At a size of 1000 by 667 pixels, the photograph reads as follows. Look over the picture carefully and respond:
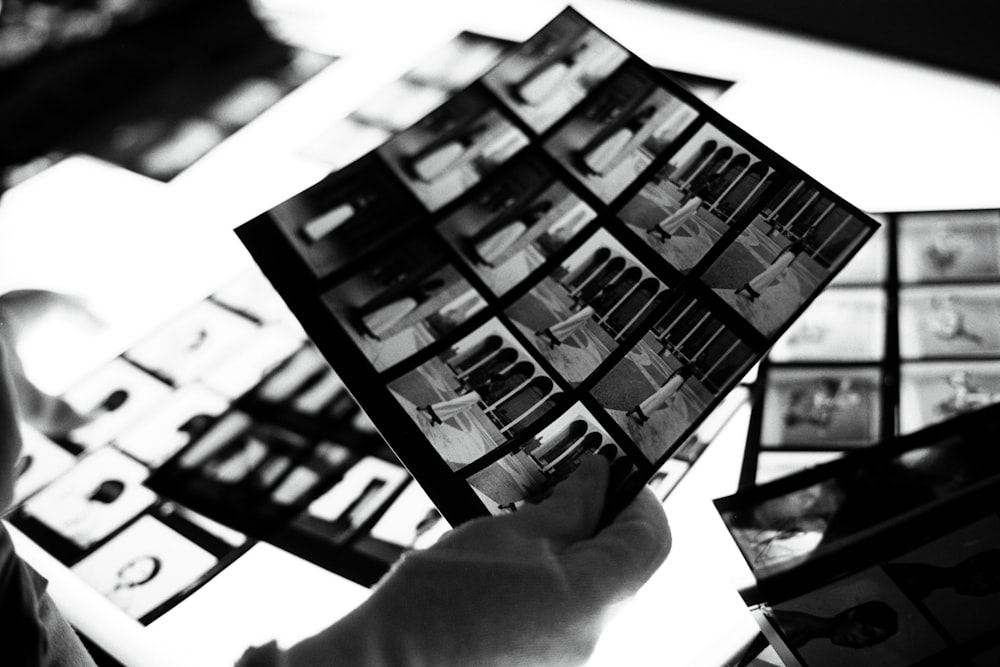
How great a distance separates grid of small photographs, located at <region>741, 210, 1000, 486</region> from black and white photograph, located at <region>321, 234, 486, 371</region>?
0.23 meters

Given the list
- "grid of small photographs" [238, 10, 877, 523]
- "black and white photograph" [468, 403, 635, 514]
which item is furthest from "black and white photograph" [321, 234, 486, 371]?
"black and white photograph" [468, 403, 635, 514]

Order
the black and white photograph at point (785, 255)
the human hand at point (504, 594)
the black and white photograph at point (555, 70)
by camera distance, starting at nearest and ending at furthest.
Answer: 1. the human hand at point (504, 594)
2. the black and white photograph at point (785, 255)
3. the black and white photograph at point (555, 70)

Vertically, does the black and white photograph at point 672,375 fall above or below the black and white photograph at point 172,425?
below

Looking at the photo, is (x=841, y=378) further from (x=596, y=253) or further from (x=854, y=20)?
(x=854, y=20)

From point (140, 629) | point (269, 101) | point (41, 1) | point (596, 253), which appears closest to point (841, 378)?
point (596, 253)

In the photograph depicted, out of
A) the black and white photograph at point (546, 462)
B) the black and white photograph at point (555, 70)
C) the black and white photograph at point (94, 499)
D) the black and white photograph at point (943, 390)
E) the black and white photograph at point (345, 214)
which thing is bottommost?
the black and white photograph at point (943, 390)

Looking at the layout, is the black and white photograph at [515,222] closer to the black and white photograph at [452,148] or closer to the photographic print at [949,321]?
the black and white photograph at [452,148]

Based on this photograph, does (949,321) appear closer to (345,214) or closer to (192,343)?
(345,214)

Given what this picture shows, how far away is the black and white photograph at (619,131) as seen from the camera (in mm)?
648

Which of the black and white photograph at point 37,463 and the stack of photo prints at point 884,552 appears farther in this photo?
the black and white photograph at point 37,463

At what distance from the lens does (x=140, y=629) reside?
0.51 meters

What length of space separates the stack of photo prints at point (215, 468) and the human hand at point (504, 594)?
0.06m

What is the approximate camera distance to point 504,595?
48 cm

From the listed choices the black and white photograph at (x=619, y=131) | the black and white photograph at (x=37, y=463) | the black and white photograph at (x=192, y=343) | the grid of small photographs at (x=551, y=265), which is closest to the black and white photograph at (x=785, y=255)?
the grid of small photographs at (x=551, y=265)
